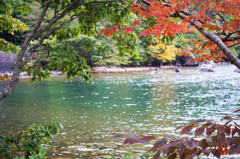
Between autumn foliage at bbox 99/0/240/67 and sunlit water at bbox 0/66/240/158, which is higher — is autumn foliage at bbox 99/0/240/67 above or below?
above

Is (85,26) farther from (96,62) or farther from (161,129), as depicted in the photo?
(96,62)

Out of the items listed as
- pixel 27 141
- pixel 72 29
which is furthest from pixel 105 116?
pixel 27 141

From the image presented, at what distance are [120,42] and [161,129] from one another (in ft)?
13.1

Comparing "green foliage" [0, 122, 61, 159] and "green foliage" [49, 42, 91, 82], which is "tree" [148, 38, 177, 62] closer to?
"green foliage" [49, 42, 91, 82]

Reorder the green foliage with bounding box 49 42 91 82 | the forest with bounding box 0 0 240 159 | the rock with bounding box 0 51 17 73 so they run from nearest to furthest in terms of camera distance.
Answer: the forest with bounding box 0 0 240 159 < the green foliage with bounding box 49 42 91 82 < the rock with bounding box 0 51 17 73

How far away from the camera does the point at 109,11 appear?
561cm

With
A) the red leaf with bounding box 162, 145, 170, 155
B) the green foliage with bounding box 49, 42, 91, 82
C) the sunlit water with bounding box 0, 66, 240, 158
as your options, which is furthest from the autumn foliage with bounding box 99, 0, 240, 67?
the sunlit water with bounding box 0, 66, 240, 158

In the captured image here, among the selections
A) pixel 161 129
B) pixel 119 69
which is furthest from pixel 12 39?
pixel 161 129

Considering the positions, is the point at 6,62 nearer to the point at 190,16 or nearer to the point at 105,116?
the point at 105,116

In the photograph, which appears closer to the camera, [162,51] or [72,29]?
[72,29]

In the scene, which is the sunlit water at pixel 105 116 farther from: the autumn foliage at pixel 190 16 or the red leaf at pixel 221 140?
the red leaf at pixel 221 140

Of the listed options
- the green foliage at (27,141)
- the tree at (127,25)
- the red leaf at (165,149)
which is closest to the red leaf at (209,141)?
the red leaf at (165,149)

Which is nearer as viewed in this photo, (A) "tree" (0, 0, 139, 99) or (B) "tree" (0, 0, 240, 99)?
(B) "tree" (0, 0, 240, 99)

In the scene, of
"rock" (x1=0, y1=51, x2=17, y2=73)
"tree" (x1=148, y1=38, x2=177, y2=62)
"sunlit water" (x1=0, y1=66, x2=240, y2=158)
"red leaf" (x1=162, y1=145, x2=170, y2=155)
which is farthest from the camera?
"tree" (x1=148, y1=38, x2=177, y2=62)
